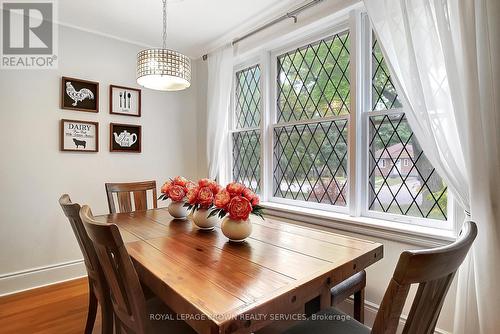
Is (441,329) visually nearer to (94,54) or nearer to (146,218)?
(146,218)

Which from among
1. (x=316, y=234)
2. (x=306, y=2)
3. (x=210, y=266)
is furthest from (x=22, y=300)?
(x=306, y=2)

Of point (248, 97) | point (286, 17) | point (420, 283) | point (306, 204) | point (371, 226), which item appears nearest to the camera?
point (420, 283)

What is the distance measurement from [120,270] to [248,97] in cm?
246

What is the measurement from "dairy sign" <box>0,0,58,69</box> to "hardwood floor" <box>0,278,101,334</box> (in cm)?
198

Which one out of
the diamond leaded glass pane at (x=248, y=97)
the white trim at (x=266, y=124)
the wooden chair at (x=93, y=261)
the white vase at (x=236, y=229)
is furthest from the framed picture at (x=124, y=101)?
the white vase at (x=236, y=229)

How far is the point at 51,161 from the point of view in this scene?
259cm

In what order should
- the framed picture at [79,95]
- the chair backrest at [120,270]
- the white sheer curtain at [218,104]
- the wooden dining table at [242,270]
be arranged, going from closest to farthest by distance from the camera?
the wooden dining table at [242,270], the chair backrest at [120,270], the framed picture at [79,95], the white sheer curtain at [218,104]

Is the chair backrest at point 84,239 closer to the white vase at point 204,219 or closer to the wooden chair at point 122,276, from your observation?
the wooden chair at point 122,276

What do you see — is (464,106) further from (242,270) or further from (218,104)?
(218,104)

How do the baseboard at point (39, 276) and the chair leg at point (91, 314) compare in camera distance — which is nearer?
the chair leg at point (91, 314)

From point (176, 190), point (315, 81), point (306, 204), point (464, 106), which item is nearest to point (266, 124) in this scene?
point (315, 81)

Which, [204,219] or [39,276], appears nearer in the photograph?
[204,219]

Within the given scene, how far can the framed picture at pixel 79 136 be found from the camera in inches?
104

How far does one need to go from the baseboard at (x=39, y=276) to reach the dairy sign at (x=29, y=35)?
5.96 feet
